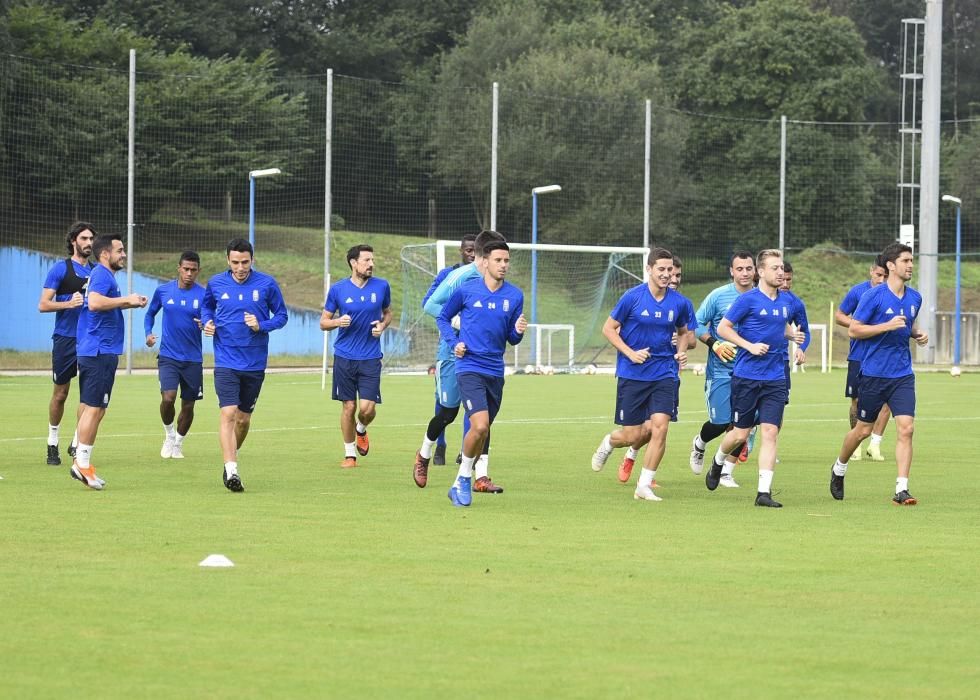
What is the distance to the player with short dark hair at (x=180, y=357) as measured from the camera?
16.5m

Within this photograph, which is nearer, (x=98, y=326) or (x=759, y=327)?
(x=759, y=327)

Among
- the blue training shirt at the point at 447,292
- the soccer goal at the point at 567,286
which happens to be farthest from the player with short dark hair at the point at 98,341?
the soccer goal at the point at 567,286

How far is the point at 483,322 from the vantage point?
12766 millimetres

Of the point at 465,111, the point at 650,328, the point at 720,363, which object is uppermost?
the point at 465,111

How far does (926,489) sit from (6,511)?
25.2 ft

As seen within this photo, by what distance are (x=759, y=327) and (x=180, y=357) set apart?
633cm

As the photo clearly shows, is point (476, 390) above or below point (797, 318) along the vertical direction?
below

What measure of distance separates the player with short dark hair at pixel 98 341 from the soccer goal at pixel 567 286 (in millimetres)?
24877

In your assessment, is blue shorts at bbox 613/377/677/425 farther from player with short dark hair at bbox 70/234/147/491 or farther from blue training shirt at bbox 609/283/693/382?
player with short dark hair at bbox 70/234/147/491

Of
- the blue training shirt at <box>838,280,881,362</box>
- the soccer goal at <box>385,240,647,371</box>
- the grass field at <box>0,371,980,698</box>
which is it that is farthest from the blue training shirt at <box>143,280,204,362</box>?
the soccer goal at <box>385,240,647,371</box>

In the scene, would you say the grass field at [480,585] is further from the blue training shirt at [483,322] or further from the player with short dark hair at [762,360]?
the blue training shirt at [483,322]

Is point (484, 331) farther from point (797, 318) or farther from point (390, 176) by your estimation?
point (390, 176)

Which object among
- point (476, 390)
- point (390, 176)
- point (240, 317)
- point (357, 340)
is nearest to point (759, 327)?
point (476, 390)

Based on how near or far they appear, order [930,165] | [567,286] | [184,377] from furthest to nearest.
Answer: [930,165] < [567,286] < [184,377]
